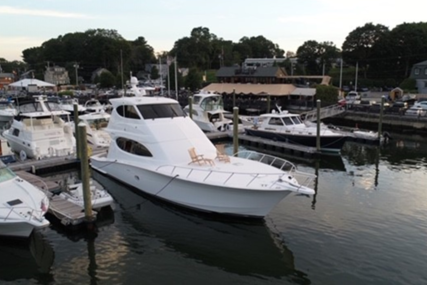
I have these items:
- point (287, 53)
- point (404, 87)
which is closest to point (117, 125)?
point (404, 87)

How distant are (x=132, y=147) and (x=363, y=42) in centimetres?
5645

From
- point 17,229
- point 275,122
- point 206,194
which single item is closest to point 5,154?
point 17,229

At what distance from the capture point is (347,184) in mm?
18531

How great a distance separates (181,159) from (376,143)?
709 inches

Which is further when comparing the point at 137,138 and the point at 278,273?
the point at 137,138

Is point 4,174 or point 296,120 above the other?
point 296,120

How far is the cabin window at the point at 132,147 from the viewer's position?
16.0 m

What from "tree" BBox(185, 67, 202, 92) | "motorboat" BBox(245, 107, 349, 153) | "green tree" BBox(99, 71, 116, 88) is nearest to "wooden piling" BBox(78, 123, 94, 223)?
"motorboat" BBox(245, 107, 349, 153)

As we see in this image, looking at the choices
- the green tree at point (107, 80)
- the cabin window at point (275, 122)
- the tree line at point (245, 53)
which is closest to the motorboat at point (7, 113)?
the cabin window at point (275, 122)

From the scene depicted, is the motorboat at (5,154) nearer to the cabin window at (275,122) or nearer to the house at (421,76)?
the cabin window at (275,122)

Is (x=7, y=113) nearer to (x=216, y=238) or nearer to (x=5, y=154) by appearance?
(x=5, y=154)

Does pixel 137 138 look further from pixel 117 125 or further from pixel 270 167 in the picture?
pixel 270 167

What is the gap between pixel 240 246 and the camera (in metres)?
12.0

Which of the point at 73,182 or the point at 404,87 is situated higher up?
the point at 404,87
